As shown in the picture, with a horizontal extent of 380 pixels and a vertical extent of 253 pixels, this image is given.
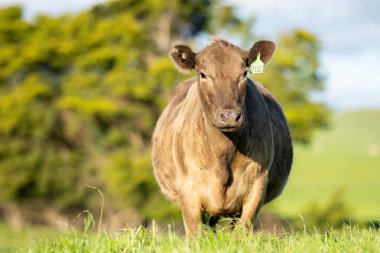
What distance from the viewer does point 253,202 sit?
8.63m

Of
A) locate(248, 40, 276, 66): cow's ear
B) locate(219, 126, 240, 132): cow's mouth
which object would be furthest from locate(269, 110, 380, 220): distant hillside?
locate(219, 126, 240, 132): cow's mouth

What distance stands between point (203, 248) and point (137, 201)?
45245 millimetres

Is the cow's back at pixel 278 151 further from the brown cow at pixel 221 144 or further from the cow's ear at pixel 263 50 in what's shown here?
the cow's ear at pixel 263 50

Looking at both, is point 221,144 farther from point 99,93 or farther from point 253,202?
point 99,93

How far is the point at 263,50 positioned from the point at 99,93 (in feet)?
151

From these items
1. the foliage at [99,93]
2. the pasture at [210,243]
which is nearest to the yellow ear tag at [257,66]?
the pasture at [210,243]

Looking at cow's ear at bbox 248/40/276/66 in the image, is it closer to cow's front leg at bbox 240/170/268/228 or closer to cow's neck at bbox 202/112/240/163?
cow's neck at bbox 202/112/240/163

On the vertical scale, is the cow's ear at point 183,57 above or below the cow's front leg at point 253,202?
above

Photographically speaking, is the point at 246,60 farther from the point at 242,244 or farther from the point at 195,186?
the point at 242,244

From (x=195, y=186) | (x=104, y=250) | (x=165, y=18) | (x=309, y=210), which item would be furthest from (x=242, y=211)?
(x=165, y=18)

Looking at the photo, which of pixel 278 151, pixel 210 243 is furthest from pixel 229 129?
pixel 278 151

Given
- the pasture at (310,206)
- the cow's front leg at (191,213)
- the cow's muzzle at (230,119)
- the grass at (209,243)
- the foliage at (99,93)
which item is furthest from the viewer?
the foliage at (99,93)

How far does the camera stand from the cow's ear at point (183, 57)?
355 inches

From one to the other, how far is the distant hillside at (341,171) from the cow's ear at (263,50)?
151 feet
